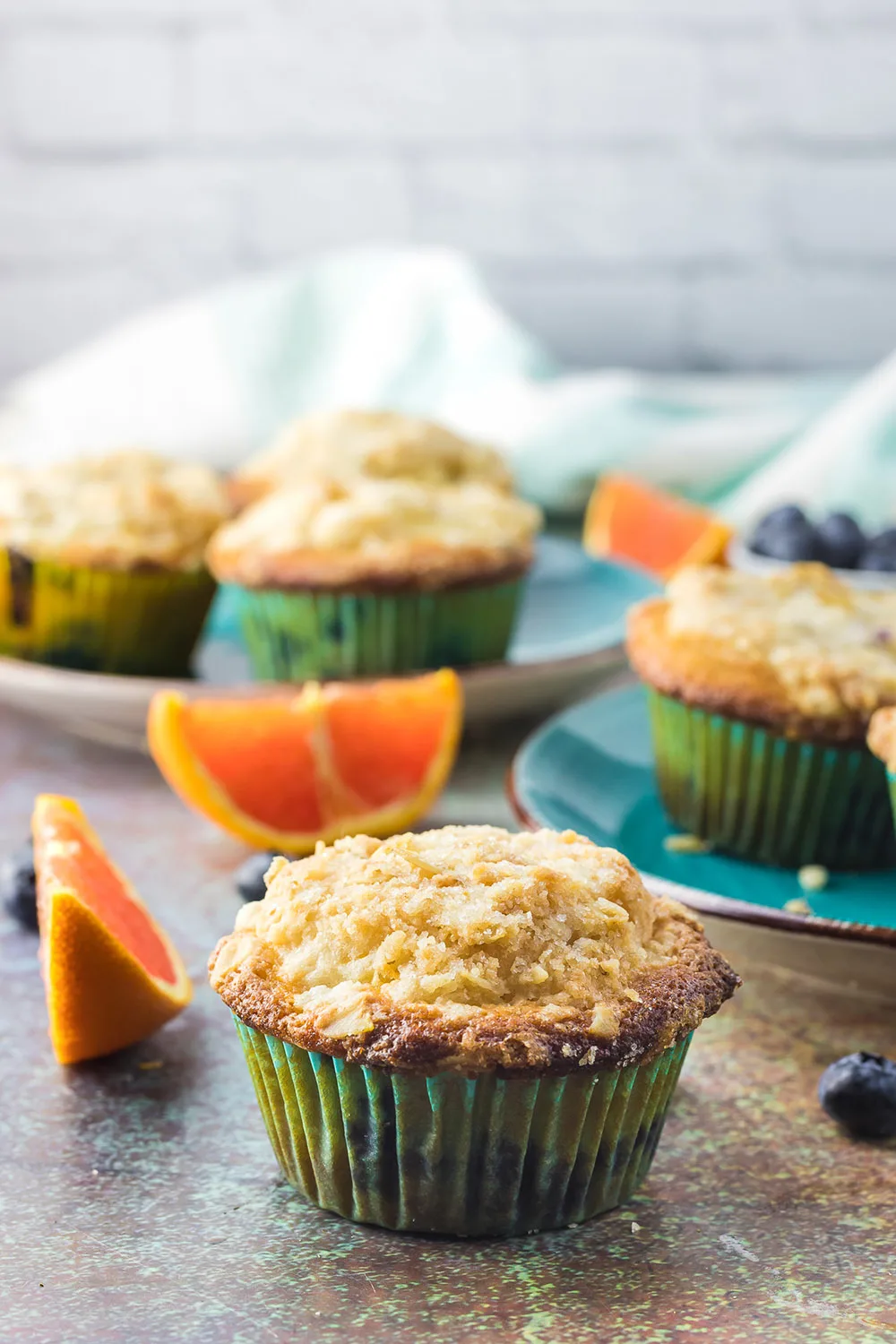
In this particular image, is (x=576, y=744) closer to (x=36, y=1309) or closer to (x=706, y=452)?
(x=36, y=1309)

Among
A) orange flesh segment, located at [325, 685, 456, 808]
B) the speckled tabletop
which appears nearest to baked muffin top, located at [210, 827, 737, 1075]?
the speckled tabletop

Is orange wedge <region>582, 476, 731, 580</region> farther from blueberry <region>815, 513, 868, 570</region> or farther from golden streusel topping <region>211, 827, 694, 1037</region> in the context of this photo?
golden streusel topping <region>211, 827, 694, 1037</region>

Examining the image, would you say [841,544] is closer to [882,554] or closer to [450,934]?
[882,554]

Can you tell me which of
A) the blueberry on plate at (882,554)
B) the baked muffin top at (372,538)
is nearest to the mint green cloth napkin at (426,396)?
the blueberry on plate at (882,554)

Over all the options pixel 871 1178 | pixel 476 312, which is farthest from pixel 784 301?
pixel 871 1178

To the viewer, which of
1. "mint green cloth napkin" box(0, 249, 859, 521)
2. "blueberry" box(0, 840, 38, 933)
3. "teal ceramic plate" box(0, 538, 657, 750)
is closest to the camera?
"blueberry" box(0, 840, 38, 933)

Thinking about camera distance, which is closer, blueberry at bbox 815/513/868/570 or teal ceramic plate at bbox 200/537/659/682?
blueberry at bbox 815/513/868/570

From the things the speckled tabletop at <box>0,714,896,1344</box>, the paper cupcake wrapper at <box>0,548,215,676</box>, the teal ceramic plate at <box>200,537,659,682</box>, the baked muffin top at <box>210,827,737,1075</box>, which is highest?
the baked muffin top at <box>210,827,737,1075</box>
